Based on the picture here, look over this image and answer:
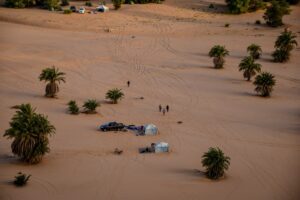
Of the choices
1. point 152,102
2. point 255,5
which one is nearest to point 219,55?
point 152,102

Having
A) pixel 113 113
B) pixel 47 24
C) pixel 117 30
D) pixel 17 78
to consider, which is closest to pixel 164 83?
pixel 113 113

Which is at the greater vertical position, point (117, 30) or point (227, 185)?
point (117, 30)

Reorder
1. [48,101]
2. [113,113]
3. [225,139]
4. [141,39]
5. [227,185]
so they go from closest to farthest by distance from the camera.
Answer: [227,185] < [225,139] < [113,113] < [48,101] < [141,39]

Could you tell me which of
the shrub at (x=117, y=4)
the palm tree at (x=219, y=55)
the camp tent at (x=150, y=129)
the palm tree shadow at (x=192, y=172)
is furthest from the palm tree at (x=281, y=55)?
the palm tree shadow at (x=192, y=172)

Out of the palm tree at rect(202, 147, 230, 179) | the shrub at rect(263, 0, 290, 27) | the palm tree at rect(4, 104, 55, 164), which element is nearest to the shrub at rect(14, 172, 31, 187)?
the palm tree at rect(4, 104, 55, 164)

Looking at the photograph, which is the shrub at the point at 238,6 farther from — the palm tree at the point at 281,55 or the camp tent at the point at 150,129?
the camp tent at the point at 150,129

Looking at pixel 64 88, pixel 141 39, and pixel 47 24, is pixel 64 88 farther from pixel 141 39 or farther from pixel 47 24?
pixel 47 24

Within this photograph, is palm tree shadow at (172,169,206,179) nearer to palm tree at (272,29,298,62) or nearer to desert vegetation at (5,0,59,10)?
palm tree at (272,29,298,62)

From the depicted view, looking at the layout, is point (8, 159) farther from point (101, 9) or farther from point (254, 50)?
point (101, 9)
